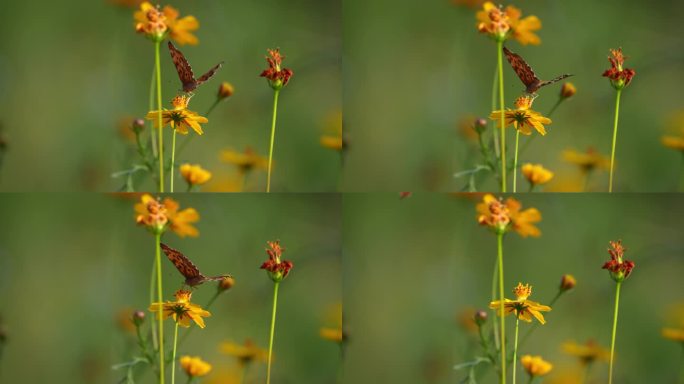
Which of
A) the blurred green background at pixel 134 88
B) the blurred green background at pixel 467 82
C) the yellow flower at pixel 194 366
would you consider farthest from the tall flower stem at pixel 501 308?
the yellow flower at pixel 194 366

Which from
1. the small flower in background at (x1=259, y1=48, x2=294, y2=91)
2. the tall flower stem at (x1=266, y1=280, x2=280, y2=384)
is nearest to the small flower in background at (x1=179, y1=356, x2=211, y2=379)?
the tall flower stem at (x1=266, y1=280, x2=280, y2=384)

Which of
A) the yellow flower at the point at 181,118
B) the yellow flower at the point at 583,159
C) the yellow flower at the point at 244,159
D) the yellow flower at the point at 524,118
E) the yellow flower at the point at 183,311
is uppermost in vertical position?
the yellow flower at the point at 524,118

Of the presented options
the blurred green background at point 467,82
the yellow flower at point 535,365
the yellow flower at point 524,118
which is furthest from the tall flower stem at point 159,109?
the yellow flower at point 535,365

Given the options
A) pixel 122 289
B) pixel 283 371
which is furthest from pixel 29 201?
pixel 283 371

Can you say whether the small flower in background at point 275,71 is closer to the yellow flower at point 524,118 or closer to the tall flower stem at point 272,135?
the tall flower stem at point 272,135

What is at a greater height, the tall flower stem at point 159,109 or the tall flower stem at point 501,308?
the tall flower stem at point 159,109

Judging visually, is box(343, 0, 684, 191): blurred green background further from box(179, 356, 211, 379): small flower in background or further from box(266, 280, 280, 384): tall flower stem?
box(179, 356, 211, 379): small flower in background
